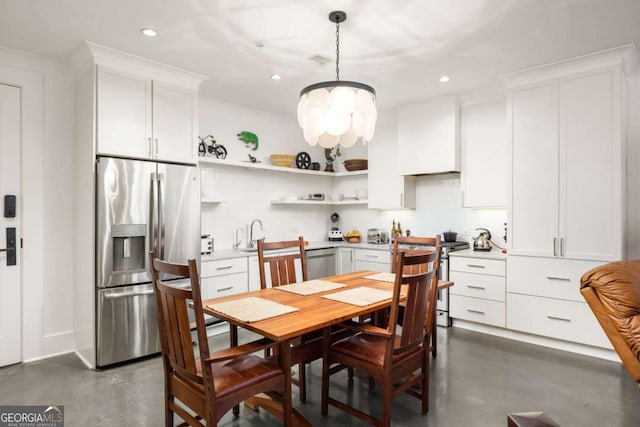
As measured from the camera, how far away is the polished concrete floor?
2291mm

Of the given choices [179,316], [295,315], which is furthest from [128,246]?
[295,315]

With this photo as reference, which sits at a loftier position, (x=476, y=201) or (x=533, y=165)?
(x=533, y=165)

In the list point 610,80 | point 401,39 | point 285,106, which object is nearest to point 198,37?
point 401,39

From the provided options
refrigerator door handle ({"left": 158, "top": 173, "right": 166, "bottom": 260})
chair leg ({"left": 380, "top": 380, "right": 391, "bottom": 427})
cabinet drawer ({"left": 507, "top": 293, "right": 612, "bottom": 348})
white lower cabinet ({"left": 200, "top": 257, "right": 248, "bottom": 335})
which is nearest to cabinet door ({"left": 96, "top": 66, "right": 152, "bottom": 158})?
refrigerator door handle ({"left": 158, "top": 173, "right": 166, "bottom": 260})

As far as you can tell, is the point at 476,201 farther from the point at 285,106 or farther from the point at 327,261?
the point at 285,106

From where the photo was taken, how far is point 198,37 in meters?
2.84

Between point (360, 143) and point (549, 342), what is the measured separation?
11.2 ft

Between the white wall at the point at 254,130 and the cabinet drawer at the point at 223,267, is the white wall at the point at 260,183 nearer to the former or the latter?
the white wall at the point at 254,130

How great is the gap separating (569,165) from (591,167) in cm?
16

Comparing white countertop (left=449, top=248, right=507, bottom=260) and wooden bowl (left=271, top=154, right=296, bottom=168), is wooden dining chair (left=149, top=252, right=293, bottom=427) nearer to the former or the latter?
white countertop (left=449, top=248, right=507, bottom=260)

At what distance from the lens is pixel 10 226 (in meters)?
3.10

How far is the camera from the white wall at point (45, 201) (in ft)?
10.4

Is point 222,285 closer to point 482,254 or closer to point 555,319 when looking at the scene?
point 482,254

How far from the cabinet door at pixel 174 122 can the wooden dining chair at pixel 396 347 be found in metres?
2.29
